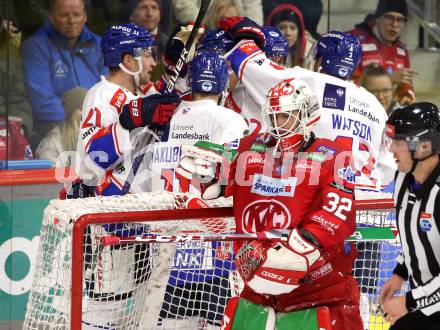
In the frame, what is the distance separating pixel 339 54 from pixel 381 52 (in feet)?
7.29

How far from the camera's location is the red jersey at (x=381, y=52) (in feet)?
24.1

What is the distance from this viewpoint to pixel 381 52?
7.39 m

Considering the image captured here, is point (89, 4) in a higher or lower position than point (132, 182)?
higher

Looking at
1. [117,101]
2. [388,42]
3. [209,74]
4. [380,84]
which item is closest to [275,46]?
[209,74]

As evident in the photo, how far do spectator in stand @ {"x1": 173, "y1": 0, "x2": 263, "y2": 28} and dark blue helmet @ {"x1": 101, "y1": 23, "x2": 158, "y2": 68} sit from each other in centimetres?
154

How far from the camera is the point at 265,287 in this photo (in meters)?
3.63

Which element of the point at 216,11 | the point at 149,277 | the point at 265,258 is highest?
the point at 216,11

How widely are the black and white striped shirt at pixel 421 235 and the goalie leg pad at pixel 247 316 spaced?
18.3 inches

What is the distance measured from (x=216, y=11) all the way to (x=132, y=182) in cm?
227

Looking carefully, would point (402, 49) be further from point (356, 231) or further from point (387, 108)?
point (356, 231)

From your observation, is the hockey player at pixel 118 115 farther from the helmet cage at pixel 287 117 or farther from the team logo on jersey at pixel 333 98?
the helmet cage at pixel 287 117

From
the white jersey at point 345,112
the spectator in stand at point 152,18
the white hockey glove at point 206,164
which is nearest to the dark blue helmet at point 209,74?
the white jersey at point 345,112

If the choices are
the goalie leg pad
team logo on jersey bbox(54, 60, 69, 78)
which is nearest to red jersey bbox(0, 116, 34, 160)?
team logo on jersey bbox(54, 60, 69, 78)

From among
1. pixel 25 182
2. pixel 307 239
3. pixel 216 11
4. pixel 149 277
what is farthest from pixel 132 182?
pixel 216 11
